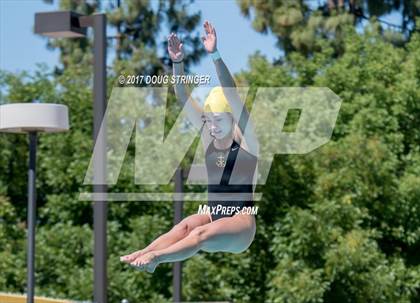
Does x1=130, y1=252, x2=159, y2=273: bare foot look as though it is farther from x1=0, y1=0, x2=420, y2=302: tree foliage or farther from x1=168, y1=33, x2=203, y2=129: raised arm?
x1=0, y1=0, x2=420, y2=302: tree foliage

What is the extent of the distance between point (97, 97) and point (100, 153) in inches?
18.9

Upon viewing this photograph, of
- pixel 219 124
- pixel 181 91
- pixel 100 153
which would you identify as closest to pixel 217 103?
pixel 219 124

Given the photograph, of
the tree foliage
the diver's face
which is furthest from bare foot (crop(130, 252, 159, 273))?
the tree foliage

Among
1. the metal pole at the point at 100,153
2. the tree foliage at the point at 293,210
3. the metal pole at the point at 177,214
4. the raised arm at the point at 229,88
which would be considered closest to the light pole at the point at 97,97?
the metal pole at the point at 100,153

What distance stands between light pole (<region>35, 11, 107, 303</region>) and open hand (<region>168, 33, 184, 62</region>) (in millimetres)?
3024

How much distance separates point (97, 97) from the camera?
9258 millimetres

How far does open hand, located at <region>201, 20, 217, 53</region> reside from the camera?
220 inches

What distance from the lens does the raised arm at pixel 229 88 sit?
5422 millimetres

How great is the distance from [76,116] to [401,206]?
236 inches

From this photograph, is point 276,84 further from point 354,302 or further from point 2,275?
point 2,275

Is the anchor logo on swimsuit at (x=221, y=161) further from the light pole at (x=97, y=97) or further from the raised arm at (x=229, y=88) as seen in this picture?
the light pole at (x=97, y=97)

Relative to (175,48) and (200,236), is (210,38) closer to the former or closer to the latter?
(175,48)

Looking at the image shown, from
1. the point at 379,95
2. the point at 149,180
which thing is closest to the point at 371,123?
the point at 379,95

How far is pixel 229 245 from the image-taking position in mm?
5738
